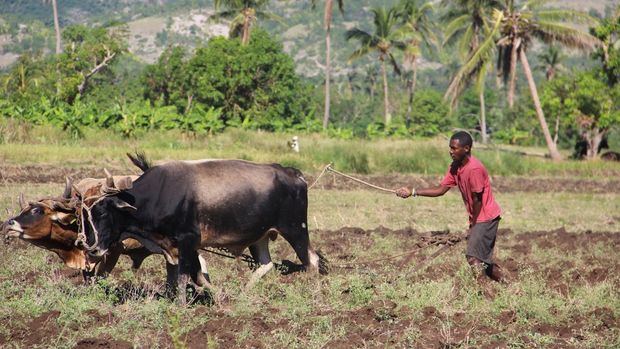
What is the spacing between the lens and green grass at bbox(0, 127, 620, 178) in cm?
2586

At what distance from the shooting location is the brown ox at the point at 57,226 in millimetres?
9430

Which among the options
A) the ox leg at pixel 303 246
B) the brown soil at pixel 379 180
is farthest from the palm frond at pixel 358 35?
the ox leg at pixel 303 246

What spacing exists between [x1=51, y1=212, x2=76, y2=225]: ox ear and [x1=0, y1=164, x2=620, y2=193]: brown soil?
32.3 ft

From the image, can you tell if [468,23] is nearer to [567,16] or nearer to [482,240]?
[567,16]

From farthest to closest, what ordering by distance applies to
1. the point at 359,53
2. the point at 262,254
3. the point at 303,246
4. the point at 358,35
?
the point at 358,35 → the point at 359,53 → the point at 262,254 → the point at 303,246

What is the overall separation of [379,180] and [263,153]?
14.9ft

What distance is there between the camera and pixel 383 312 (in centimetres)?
841

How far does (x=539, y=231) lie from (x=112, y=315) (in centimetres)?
967

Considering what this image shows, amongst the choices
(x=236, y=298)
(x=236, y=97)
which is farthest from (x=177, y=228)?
(x=236, y=97)

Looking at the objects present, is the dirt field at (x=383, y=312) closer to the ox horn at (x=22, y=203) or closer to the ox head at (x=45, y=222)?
the ox head at (x=45, y=222)

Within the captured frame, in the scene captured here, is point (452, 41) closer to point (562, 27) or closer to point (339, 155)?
point (562, 27)

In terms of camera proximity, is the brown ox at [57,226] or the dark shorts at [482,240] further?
the dark shorts at [482,240]

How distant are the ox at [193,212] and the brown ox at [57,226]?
233 millimetres

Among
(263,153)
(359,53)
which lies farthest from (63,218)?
(359,53)
